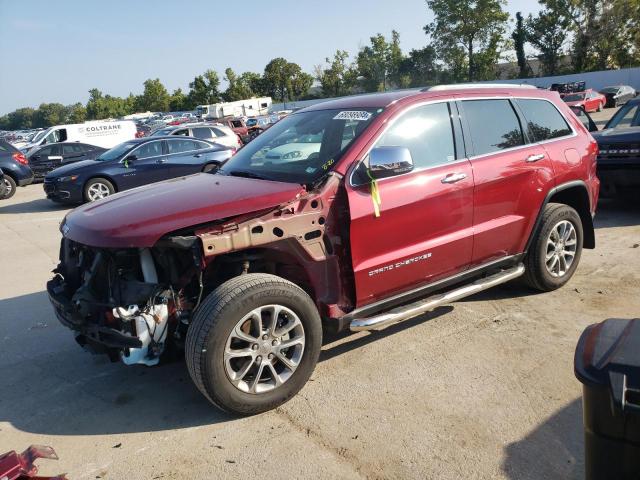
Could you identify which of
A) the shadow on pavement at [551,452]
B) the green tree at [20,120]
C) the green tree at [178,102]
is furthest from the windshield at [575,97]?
the green tree at [20,120]

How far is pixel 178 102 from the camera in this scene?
93.1 metres

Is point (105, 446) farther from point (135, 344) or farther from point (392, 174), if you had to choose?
point (392, 174)

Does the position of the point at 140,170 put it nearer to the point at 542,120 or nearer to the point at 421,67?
the point at 542,120

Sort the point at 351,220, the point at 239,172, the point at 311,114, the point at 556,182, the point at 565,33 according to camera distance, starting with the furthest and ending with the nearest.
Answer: the point at 565,33
the point at 556,182
the point at 311,114
the point at 239,172
the point at 351,220

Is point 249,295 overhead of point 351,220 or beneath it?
beneath

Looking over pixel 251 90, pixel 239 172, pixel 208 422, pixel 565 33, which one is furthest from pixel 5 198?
pixel 251 90

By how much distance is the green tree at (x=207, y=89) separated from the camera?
84500mm

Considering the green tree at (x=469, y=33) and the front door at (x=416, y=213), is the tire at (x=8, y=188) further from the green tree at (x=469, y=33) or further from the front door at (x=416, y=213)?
the green tree at (x=469, y=33)

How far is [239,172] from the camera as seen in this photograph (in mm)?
4184

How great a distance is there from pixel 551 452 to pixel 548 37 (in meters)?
65.0

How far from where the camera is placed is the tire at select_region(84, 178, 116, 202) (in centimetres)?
1200

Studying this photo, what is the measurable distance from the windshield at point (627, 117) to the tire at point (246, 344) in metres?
7.36

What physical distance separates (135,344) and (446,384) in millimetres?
1953

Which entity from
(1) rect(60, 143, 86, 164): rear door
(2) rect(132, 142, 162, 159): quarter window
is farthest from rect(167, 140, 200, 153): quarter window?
(1) rect(60, 143, 86, 164): rear door
